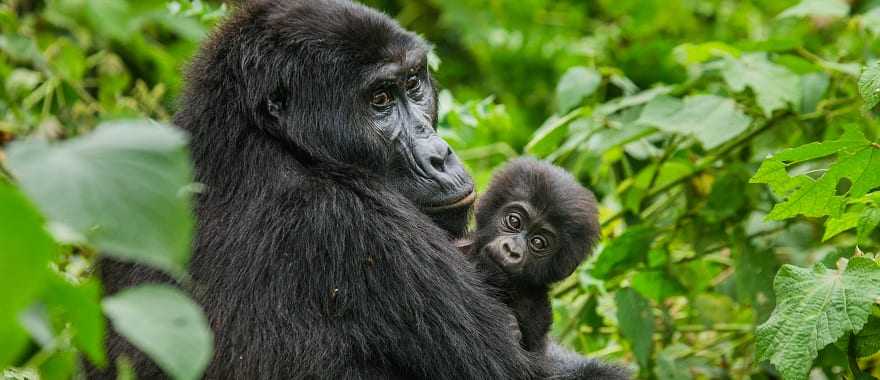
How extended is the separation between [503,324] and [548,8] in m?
5.56

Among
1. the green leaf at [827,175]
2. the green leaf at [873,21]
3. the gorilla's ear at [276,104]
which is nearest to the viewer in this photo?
the green leaf at [827,175]

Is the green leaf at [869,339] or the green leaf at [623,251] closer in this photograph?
the green leaf at [869,339]

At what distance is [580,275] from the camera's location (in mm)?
3902

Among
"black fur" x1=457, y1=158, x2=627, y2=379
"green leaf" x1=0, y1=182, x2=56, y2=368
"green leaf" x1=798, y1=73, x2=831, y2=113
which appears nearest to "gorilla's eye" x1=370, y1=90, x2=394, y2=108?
"black fur" x1=457, y1=158, x2=627, y2=379

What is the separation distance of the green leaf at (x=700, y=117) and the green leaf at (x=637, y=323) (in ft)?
1.94

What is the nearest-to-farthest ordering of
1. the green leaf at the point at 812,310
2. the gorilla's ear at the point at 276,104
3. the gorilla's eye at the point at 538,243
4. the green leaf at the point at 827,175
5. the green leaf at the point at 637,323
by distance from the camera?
the green leaf at the point at 812,310, the green leaf at the point at 827,175, the gorilla's ear at the point at 276,104, the gorilla's eye at the point at 538,243, the green leaf at the point at 637,323

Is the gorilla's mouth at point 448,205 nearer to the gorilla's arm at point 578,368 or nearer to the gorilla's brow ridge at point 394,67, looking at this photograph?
the gorilla's brow ridge at point 394,67

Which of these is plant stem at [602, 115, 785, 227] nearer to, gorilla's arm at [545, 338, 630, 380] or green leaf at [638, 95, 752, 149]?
green leaf at [638, 95, 752, 149]

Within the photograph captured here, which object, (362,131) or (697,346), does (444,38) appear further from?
(362,131)

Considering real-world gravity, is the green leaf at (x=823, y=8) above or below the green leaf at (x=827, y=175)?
below

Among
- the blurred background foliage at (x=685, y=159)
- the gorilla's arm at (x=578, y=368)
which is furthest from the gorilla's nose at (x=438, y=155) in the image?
the blurred background foliage at (x=685, y=159)

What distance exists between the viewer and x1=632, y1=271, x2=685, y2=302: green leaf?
150 inches

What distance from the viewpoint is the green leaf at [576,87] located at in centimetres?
410

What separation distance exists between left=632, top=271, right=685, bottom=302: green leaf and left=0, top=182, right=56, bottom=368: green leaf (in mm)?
2921
